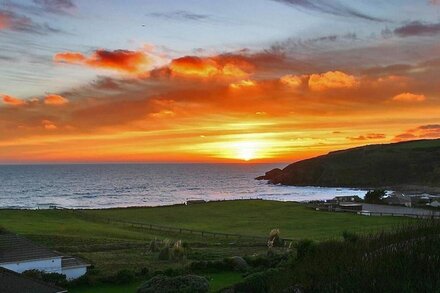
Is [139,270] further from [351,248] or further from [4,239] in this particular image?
[351,248]

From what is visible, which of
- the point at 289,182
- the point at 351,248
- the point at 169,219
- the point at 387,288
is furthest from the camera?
the point at 289,182

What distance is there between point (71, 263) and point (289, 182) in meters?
169

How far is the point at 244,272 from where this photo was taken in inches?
1308

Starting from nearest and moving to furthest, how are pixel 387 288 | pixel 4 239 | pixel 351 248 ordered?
1. pixel 387 288
2. pixel 351 248
3. pixel 4 239

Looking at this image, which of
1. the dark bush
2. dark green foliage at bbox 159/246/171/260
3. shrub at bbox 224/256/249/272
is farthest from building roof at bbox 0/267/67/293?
dark green foliage at bbox 159/246/171/260

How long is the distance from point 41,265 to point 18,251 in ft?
5.58

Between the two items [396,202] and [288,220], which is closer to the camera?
[288,220]

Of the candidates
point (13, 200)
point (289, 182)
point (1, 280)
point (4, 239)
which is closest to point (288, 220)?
point (4, 239)

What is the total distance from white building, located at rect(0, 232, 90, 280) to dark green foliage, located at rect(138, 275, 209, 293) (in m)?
8.44

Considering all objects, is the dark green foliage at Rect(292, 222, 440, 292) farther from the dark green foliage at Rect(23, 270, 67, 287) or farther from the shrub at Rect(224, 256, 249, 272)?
the shrub at Rect(224, 256, 249, 272)

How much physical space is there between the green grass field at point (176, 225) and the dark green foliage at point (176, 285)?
3.66 m

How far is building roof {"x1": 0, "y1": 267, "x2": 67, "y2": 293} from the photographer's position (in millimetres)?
22047

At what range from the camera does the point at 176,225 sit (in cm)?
7400

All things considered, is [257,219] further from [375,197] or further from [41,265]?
[41,265]
